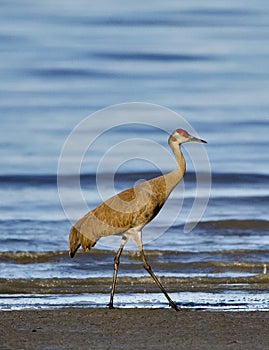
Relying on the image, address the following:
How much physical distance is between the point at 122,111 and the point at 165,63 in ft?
20.0

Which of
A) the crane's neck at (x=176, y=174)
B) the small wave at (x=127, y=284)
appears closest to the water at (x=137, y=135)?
the small wave at (x=127, y=284)

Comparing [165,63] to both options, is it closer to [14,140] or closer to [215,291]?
[14,140]

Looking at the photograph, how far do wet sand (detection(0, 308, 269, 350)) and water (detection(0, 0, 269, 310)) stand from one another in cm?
76

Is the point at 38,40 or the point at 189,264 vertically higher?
the point at 38,40

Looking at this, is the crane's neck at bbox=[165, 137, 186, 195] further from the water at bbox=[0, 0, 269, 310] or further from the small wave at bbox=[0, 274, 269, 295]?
the small wave at bbox=[0, 274, 269, 295]

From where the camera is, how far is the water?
11102 millimetres

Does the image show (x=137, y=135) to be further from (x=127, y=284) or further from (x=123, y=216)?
(x=123, y=216)

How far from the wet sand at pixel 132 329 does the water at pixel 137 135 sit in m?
0.76

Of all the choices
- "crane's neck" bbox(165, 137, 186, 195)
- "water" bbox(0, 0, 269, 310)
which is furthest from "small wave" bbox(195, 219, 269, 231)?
"crane's neck" bbox(165, 137, 186, 195)

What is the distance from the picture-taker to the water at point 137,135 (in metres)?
11.1

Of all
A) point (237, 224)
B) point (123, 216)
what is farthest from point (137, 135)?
point (123, 216)

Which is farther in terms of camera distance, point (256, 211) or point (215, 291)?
point (256, 211)

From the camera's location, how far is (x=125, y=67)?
27.0 m

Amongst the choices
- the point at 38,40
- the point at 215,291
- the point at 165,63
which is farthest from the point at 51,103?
the point at 215,291
